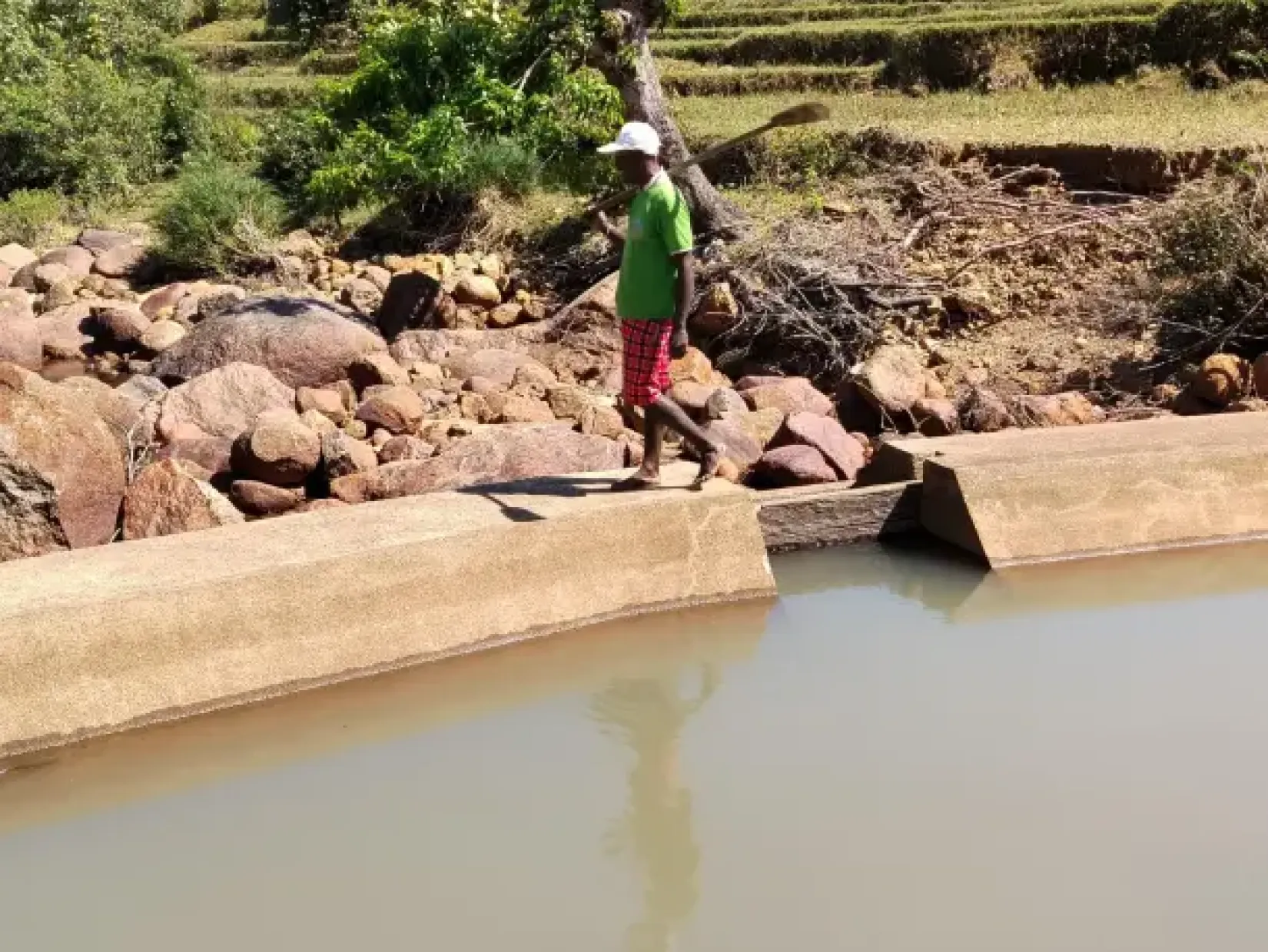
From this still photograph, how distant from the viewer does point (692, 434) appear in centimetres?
559

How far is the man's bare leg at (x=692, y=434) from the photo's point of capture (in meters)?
5.52

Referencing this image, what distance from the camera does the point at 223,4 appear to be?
3088 centimetres

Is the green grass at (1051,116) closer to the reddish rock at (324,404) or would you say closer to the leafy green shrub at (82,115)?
the reddish rock at (324,404)

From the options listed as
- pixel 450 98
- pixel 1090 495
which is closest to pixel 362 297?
pixel 450 98

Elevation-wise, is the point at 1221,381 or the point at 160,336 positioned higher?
the point at 1221,381

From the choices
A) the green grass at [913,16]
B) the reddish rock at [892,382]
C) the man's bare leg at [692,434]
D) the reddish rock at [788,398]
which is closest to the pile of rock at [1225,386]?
the reddish rock at [892,382]

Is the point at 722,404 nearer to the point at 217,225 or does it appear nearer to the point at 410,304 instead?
the point at 410,304

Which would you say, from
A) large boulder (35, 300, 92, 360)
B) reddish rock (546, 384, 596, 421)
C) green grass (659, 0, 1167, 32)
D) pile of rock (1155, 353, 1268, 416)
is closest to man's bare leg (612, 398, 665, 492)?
reddish rock (546, 384, 596, 421)

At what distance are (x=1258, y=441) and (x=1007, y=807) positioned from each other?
2.77 metres

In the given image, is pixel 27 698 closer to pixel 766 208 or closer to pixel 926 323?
pixel 926 323

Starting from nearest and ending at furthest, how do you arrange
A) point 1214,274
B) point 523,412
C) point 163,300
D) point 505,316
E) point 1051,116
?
point 523,412 < point 1214,274 < point 505,316 < point 163,300 < point 1051,116

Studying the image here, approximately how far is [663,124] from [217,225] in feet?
14.7

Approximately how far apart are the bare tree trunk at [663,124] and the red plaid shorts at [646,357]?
521 centimetres

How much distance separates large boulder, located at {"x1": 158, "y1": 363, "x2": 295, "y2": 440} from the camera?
786 centimetres
